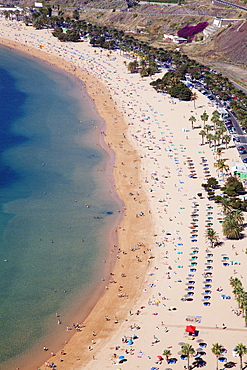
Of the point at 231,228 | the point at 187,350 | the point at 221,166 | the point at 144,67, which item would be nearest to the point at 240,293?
the point at 187,350

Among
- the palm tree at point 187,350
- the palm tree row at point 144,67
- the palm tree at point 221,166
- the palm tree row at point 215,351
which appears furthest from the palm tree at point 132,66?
the palm tree at point 187,350

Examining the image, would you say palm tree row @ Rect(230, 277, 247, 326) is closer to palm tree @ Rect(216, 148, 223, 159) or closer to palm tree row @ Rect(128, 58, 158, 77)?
palm tree @ Rect(216, 148, 223, 159)

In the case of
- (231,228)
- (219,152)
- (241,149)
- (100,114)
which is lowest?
(231,228)

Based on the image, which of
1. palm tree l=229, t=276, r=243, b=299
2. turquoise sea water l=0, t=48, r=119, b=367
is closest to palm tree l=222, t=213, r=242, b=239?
palm tree l=229, t=276, r=243, b=299

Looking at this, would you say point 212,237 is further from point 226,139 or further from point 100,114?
point 100,114

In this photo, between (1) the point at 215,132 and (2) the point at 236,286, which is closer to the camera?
(2) the point at 236,286

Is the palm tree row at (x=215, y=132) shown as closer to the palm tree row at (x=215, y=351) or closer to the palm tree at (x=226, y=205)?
the palm tree at (x=226, y=205)
